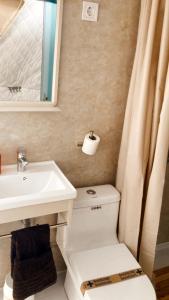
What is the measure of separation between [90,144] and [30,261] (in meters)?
0.77

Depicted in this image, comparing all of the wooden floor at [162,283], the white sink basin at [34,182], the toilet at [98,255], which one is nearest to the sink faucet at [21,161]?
the white sink basin at [34,182]

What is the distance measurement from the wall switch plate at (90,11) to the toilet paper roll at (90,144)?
2.32 feet

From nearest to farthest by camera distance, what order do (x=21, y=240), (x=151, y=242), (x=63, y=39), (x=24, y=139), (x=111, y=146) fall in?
(x=21, y=240), (x=63, y=39), (x=24, y=139), (x=151, y=242), (x=111, y=146)

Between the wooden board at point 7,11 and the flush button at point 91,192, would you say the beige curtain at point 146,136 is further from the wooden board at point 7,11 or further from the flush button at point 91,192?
the wooden board at point 7,11

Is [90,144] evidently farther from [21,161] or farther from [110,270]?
[110,270]

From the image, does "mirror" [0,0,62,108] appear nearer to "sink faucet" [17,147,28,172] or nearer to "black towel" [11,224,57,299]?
"sink faucet" [17,147,28,172]

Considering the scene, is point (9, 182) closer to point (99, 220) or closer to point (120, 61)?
point (99, 220)

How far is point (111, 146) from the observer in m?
2.10

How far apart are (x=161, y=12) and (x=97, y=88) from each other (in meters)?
0.57

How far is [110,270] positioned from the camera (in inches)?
70.2

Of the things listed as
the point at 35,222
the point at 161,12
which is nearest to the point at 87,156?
the point at 35,222

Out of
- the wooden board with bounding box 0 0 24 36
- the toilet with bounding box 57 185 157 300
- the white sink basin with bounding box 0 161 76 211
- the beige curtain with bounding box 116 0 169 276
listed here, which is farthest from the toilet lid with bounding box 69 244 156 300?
the wooden board with bounding box 0 0 24 36

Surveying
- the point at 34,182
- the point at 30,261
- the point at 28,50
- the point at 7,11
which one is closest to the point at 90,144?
the point at 34,182

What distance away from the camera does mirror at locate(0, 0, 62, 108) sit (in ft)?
5.11
